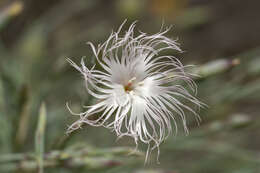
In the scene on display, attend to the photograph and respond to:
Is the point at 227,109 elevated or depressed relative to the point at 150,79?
elevated

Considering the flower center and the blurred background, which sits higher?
the blurred background

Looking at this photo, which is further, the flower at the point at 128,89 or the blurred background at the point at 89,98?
the blurred background at the point at 89,98

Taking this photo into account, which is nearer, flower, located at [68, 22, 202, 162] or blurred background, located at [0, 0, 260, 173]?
flower, located at [68, 22, 202, 162]

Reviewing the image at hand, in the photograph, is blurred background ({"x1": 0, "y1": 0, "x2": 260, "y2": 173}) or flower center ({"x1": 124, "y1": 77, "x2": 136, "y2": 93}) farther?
blurred background ({"x1": 0, "y1": 0, "x2": 260, "y2": 173})

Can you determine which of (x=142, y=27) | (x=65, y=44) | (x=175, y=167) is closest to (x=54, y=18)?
(x=65, y=44)

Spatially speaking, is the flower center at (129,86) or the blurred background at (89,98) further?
the blurred background at (89,98)

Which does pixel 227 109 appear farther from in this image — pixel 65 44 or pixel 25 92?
pixel 25 92

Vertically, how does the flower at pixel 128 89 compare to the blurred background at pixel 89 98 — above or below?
below

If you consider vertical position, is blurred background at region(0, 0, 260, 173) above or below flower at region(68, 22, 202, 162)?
above
